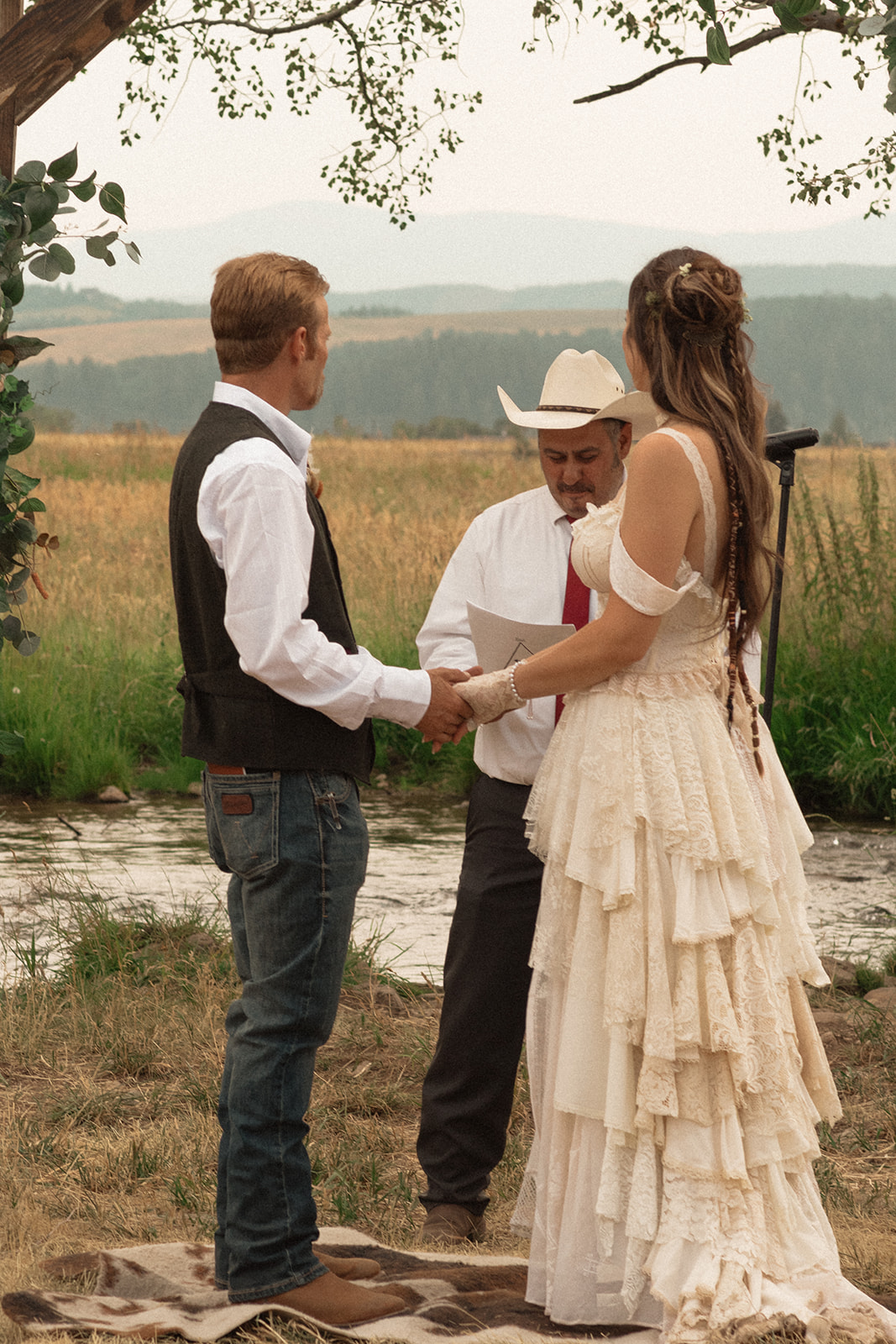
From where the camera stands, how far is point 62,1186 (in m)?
3.93

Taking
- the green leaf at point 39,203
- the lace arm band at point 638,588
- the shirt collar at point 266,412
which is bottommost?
the lace arm band at point 638,588

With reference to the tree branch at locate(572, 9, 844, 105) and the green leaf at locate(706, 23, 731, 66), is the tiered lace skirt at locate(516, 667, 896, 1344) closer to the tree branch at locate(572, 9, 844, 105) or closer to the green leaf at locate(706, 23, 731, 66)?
the green leaf at locate(706, 23, 731, 66)

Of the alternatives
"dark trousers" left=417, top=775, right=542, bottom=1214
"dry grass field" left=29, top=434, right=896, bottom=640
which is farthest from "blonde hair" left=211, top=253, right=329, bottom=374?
"dry grass field" left=29, top=434, right=896, bottom=640

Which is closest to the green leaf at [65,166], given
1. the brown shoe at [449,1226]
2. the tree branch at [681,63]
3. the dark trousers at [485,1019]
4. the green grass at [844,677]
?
the dark trousers at [485,1019]

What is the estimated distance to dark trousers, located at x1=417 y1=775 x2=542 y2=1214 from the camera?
12.4ft

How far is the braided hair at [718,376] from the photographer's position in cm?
299

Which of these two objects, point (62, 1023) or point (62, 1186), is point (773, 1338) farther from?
point (62, 1023)

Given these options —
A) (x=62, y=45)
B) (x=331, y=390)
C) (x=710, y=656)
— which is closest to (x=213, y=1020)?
(x=710, y=656)

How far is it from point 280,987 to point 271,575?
2.62ft

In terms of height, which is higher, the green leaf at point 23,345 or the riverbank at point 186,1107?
the green leaf at point 23,345

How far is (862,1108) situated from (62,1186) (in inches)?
94.0

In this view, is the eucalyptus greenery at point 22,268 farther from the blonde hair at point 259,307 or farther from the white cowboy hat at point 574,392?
the white cowboy hat at point 574,392

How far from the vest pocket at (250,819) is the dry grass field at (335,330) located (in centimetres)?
9045

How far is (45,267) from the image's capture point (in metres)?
3.46
